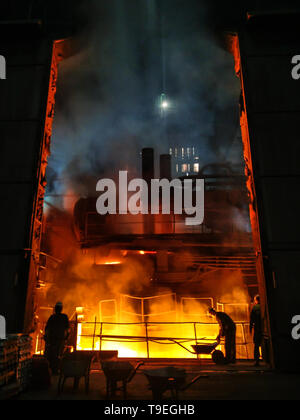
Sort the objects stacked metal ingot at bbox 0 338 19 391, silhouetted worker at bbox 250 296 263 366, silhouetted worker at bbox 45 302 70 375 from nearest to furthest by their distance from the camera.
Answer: stacked metal ingot at bbox 0 338 19 391, silhouetted worker at bbox 45 302 70 375, silhouetted worker at bbox 250 296 263 366

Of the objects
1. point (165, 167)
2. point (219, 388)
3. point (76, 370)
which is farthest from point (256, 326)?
point (165, 167)

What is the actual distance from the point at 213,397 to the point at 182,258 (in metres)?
9.56

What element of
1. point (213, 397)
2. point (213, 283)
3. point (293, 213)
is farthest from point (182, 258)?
point (213, 397)

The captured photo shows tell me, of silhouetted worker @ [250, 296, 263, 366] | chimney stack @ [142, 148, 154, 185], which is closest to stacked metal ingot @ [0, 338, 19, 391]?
silhouetted worker @ [250, 296, 263, 366]

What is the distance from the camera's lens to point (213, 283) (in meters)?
14.1

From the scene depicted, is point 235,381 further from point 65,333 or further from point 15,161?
point 15,161

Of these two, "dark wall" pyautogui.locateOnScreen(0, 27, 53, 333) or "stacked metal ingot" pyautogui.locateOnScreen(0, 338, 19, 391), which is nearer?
"stacked metal ingot" pyautogui.locateOnScreen(0, 338, 19, 391)

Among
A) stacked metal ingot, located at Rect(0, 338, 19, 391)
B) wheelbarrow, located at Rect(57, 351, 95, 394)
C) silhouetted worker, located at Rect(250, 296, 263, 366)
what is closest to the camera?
stacked metal ingot, located at Rect(0, 338, 19, 391)

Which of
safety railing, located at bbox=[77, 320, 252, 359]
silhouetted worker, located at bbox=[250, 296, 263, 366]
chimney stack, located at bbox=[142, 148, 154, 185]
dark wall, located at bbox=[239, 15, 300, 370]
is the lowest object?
safety railing, located at bbox=[77, 320, 252, 359]

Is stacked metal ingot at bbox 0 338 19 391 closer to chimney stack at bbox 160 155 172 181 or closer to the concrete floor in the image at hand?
the concrete floor

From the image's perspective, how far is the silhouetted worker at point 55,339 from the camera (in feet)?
19.5

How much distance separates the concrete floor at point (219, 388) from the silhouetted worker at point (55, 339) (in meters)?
0.48

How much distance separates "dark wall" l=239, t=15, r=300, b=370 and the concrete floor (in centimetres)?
85

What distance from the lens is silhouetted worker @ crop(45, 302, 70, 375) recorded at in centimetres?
→ 595
